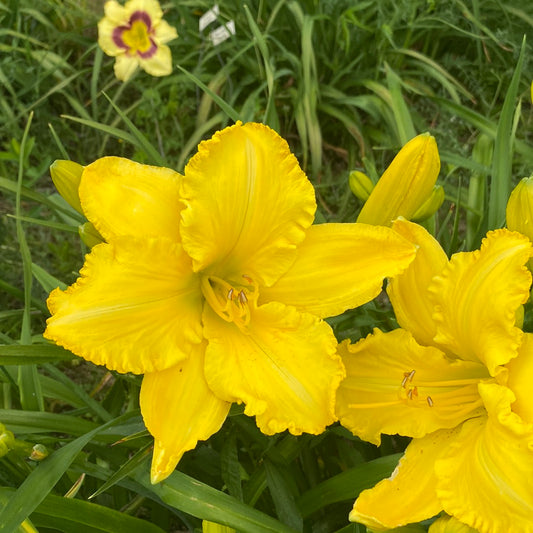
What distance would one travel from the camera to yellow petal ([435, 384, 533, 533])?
79cm

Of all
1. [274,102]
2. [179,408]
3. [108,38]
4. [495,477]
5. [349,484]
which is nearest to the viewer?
[495,477]

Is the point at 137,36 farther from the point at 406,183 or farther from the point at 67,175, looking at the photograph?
the point at 406,183

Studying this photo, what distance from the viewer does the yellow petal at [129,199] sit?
0.91m

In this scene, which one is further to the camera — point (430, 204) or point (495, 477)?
point (430, 204)

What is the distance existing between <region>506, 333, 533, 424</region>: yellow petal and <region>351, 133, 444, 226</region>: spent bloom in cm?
28

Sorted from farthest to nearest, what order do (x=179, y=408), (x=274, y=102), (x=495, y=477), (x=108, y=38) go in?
(x=108, y=38)
(x=274, y=102)
(x=179, y=408)
(x=495, y=477)

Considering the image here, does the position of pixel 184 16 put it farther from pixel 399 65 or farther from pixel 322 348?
pixel 322 348

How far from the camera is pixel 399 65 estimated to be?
2635mm

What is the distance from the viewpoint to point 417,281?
3.07ft

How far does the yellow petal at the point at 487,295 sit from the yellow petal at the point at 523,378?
0.03 m

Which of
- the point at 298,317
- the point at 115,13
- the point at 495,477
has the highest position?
the point at 115,13

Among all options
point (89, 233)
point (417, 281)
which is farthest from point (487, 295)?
point (89, 233)

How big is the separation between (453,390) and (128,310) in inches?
18.4

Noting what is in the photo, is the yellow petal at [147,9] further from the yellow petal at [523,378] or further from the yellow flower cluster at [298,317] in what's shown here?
the yellow petal at [523,378]
